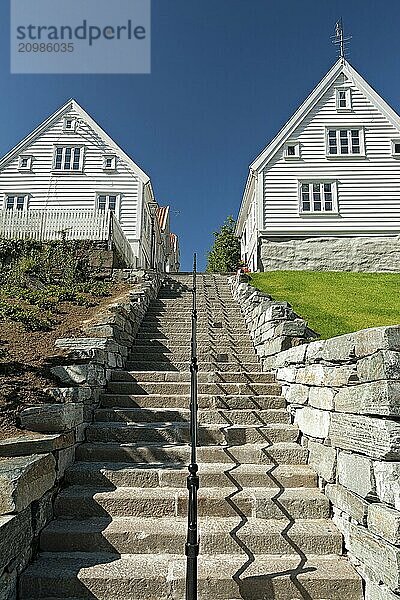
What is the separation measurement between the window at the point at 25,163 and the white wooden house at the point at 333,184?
10.4m

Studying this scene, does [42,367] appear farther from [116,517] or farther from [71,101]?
[71,101]

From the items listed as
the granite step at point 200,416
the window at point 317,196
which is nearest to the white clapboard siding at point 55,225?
the window at point 317,196

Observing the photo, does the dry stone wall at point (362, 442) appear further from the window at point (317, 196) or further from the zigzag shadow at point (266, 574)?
the window at point (317, 196)

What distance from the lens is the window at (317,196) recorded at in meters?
18.0

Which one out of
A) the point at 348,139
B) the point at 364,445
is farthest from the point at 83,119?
the point at 364,445

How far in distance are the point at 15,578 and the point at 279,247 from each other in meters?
16.3

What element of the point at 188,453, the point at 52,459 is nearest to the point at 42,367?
the point at 52,459

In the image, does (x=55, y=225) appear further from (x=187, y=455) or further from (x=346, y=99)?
(x=346, y=99)

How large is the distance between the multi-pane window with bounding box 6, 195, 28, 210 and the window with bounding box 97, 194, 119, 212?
11.0ft

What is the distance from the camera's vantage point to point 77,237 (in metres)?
13.9

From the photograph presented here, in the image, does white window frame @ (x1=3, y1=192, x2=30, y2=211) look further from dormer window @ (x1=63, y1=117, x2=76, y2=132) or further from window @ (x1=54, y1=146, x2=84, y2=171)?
dormer window @ (x1=63, y1=117, x2=76, y2=132)

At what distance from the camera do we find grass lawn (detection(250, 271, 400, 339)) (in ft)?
28.0

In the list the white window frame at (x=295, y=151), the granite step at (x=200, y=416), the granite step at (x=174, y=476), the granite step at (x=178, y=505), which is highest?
the white window frame at (x=295, y=151)

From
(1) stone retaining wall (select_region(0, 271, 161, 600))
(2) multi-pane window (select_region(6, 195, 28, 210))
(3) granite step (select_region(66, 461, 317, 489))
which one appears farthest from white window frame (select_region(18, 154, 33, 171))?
(3) granite step (select_region(66, 461, 317, 489))
